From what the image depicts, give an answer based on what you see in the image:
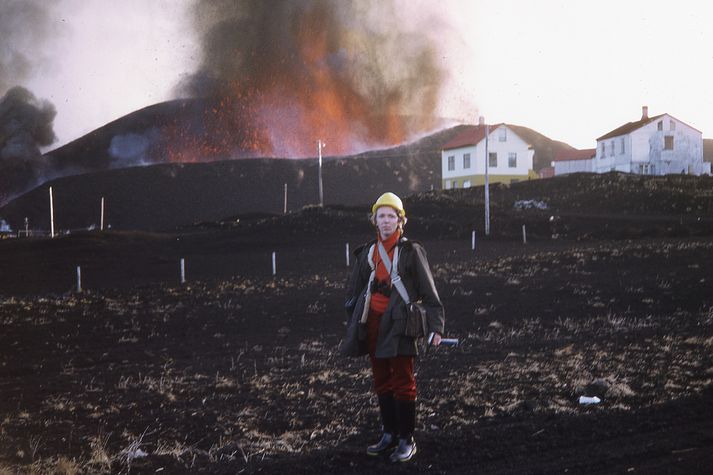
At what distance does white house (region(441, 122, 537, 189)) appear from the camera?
221 feet

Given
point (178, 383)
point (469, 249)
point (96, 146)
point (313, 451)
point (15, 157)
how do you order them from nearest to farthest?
point (313, 451) → point (178, 383) → point (469, 249) → point (15, 157) → point (96, 146)

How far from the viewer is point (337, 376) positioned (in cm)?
1025

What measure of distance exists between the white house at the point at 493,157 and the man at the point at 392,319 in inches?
2419

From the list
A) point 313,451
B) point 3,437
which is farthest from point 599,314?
point 3,437

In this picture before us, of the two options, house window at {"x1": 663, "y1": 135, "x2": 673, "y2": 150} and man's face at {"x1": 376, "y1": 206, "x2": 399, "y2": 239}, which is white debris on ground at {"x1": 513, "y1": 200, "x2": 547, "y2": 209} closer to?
house window at {"x1": 663, "y1": 135, "x2": 673, "y2": 150}

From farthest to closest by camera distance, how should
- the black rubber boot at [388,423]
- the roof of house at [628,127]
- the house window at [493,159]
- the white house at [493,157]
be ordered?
1. the house window at [493,159]
2. the white house at [493,157]
3. the roof of house at [628,127]
4. the black rubber boot at [388,423]

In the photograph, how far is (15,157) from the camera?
56.8 meters

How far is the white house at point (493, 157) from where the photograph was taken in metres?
67.2

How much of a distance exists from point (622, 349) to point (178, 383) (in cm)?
702

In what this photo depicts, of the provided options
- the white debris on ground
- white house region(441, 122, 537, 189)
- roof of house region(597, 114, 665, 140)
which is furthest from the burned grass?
white house region(441, 122, 537, 189)

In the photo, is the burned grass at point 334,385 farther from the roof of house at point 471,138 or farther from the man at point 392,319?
the roof of house at point 471,138

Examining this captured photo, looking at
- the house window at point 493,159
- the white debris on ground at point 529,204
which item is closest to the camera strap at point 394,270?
the white debris on ground at point 529,204

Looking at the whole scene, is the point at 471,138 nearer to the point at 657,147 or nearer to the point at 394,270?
the point at 657,147

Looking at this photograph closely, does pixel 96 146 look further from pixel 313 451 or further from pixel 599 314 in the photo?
pixel 313 451
